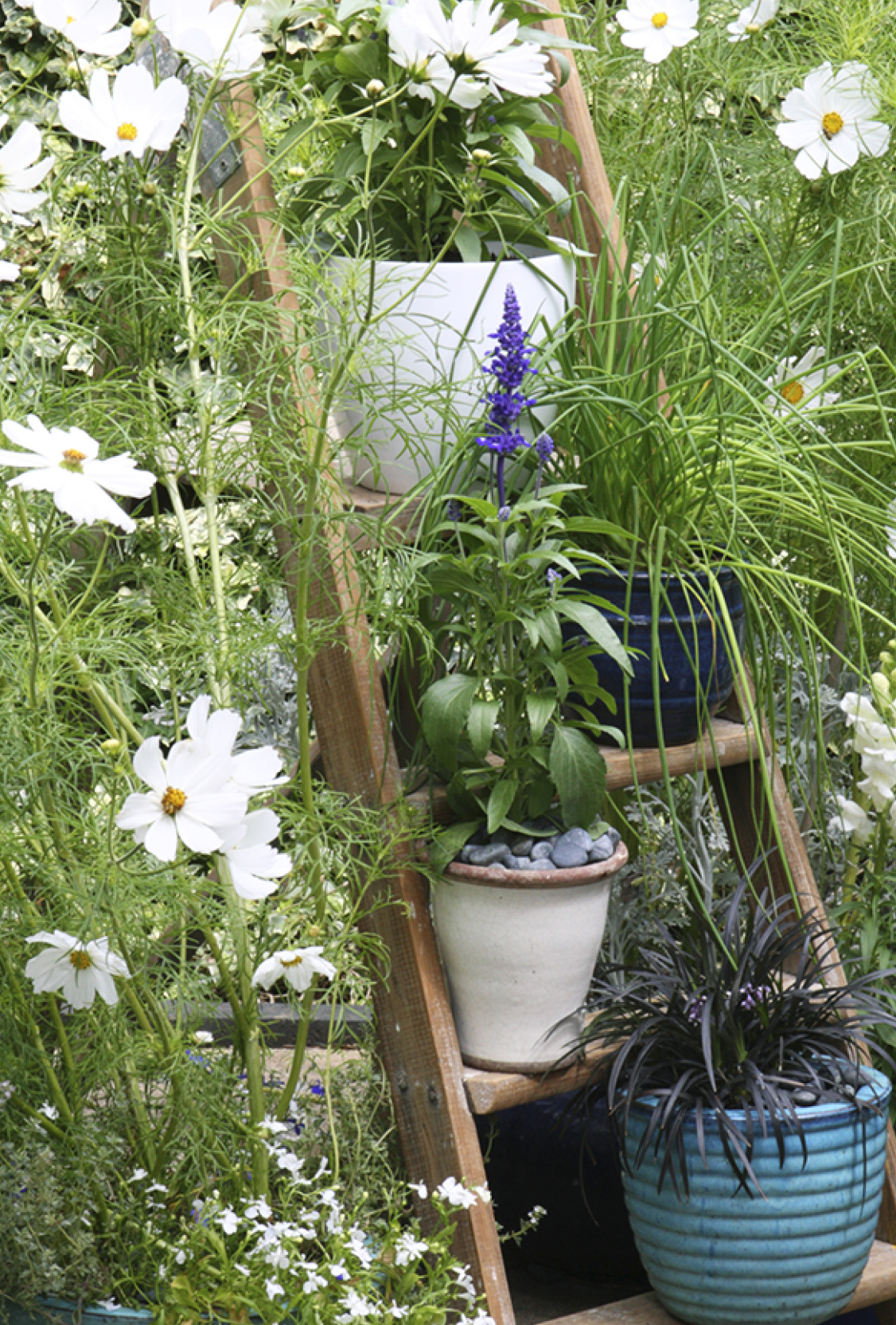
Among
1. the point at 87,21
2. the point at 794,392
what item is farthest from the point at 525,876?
the point at 87,21

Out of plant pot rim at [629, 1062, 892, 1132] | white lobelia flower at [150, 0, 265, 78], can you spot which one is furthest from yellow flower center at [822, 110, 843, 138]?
plant pot rim at [629, 1062, 892, 1132]

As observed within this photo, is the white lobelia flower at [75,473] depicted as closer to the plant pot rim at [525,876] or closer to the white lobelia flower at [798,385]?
the plant pot rim at [525,876]

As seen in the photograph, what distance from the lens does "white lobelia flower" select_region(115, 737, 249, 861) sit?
1058 millimetres

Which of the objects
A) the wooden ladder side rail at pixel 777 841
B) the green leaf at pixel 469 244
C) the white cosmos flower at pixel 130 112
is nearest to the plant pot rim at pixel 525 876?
the wooden ladder side rail at pixel 777 841

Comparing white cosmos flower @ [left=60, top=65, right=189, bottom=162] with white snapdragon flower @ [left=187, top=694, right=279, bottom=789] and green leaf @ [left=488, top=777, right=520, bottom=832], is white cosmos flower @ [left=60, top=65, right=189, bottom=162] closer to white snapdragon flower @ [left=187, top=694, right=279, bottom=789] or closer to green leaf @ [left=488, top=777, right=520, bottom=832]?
white snapdragon flower @ [left=187, top=694, right=279, bottom=789]

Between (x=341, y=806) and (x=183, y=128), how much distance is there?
0.78m

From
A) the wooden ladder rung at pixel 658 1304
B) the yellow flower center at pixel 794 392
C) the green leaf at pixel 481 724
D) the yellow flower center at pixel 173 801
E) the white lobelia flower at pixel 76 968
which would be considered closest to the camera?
the yellow flower center at pixel 173 801

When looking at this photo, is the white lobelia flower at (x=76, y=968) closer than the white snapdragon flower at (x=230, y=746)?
No

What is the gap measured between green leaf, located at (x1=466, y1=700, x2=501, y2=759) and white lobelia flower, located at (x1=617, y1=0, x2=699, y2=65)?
0.98m

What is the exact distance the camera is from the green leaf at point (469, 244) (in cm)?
153

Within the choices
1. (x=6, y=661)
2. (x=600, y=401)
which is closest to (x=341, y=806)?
(x=6, y=661)

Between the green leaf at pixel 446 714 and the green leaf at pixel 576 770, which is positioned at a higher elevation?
the green leaf at pixel 446 714

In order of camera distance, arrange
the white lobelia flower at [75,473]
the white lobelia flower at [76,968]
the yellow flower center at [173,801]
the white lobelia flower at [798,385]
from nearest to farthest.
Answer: the white lobelia flower at [75,473]
the yellow flower center at [173,801]
the white lobelia flower at [76,968]
the white lobelia flower at [798,385]

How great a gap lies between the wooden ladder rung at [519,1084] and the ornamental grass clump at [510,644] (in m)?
0.24
